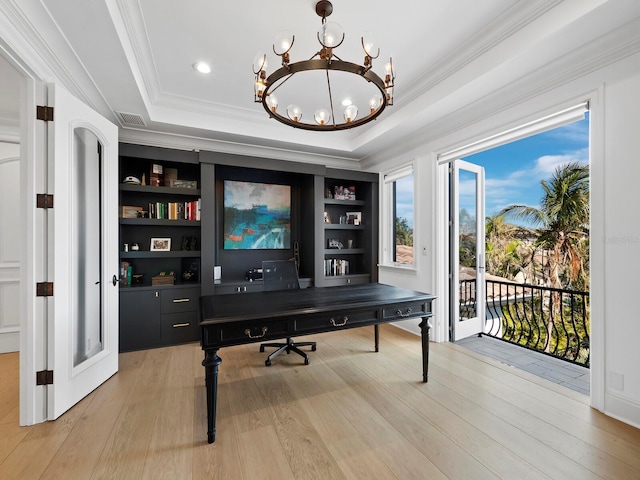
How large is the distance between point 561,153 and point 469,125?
2.50 m

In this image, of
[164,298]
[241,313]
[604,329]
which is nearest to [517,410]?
[604,329]

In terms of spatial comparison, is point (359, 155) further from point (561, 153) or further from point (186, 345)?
point (186, 345)

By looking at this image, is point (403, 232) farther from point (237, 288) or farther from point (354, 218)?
point (237, 288)

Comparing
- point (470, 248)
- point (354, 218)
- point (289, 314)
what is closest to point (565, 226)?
point (470, 248)

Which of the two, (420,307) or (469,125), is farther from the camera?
(469,125)

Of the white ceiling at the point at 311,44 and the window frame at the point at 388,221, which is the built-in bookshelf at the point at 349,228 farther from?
the white ceiling at the point at 311,44

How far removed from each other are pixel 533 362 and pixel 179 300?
4.08 metres

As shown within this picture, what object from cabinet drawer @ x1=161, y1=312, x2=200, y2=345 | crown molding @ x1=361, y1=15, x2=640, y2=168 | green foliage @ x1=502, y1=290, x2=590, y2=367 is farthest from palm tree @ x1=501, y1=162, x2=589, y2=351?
cabinet drawer @ x1=161, y1=312, x2=200, y2=345

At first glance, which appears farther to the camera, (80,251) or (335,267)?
(335,267)

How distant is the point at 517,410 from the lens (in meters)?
2.10

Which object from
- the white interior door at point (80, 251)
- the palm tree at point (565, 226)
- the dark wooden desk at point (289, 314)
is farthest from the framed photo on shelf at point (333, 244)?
the palm tree at point (565, 226)

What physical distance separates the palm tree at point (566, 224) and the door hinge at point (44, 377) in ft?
20.1

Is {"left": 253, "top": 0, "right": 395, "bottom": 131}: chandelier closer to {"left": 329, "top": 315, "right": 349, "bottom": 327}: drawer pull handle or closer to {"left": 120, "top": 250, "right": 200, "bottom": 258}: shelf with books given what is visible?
{"left": 329, "top": 315, "right": 349, "bottom": 327}: drawer pull handle

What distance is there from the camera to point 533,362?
3059mm
